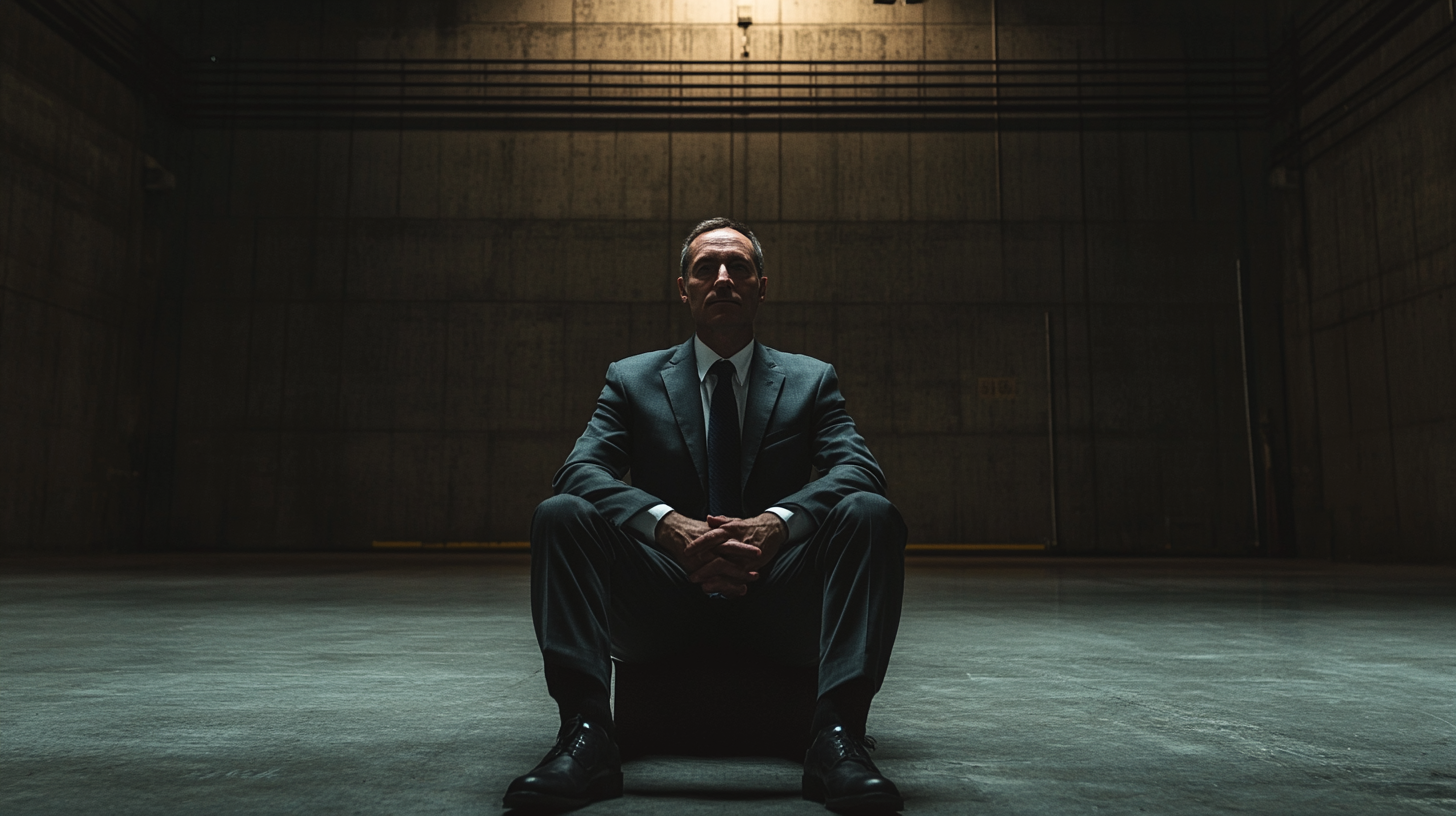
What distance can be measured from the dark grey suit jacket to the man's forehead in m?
0.21

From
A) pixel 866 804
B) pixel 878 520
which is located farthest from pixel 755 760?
pixel 878 520

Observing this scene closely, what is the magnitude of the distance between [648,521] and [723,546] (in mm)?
168

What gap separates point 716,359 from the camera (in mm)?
2131

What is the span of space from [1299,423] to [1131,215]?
11.0ft

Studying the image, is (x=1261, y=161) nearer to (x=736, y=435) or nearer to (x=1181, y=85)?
(x=1181, y=85)

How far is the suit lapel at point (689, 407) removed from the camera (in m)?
2.03

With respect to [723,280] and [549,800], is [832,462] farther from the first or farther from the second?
[549,800]

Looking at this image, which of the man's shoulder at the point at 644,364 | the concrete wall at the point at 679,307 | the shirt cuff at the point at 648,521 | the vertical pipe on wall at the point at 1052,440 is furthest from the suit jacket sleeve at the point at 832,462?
the vertical pipe on wall at the point at 1052,440

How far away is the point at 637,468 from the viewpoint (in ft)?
6.88

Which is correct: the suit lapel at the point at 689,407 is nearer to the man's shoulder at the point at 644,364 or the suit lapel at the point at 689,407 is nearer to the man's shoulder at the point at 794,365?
the man's shoulder at the point at 644,364

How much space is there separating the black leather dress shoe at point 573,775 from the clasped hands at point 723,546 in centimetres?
33

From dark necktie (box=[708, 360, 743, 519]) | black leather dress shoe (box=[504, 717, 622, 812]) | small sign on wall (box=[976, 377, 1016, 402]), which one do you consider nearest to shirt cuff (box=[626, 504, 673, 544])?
dark necktie (box=[708, 360, 743, 519])

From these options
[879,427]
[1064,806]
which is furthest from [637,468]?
[879,427]

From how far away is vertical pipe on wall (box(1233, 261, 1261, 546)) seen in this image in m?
12.3
